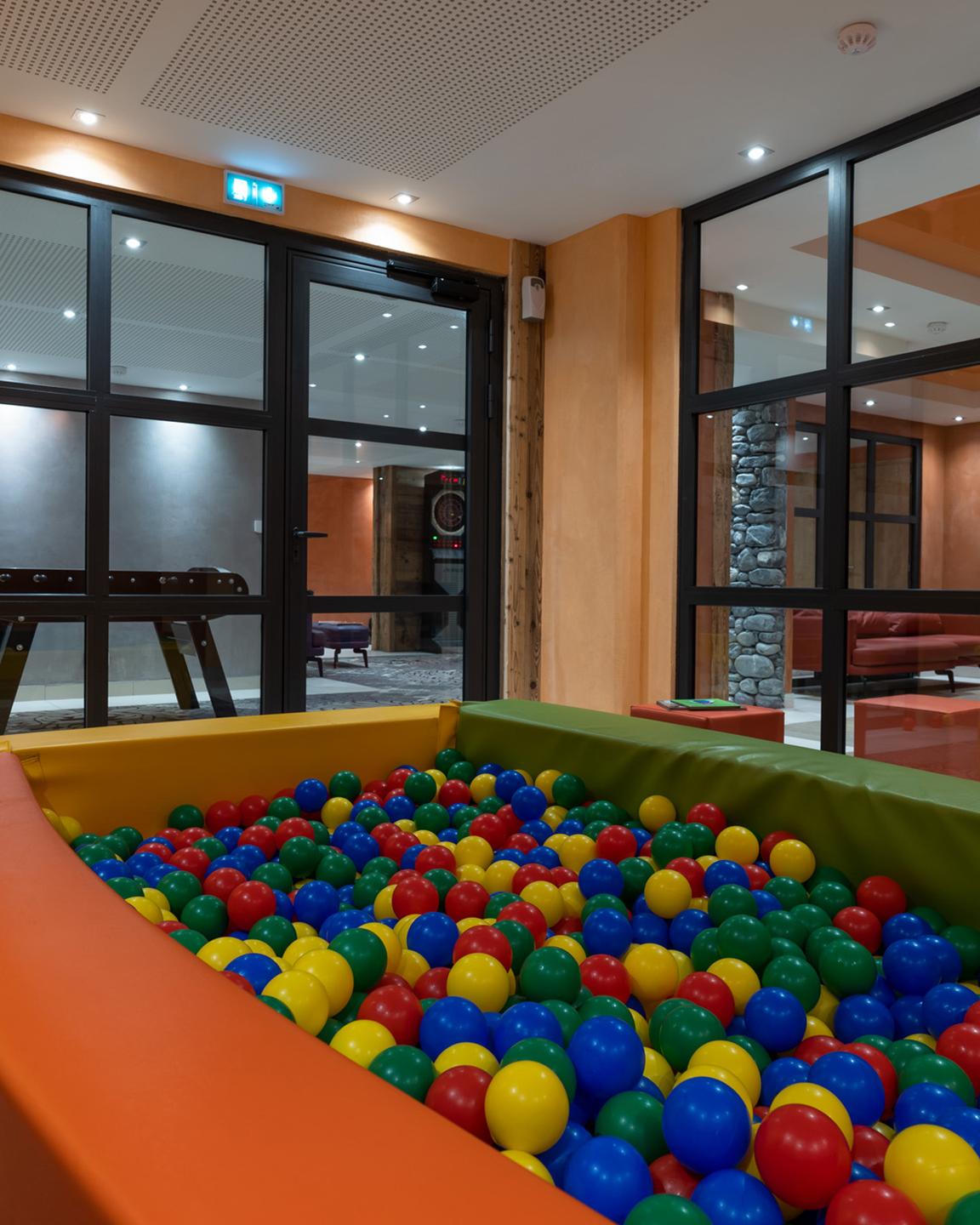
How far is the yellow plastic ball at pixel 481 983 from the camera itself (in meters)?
1.28

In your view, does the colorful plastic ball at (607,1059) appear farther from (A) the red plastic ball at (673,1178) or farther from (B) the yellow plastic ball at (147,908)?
(B) the yellow plastic ball at (147,908)

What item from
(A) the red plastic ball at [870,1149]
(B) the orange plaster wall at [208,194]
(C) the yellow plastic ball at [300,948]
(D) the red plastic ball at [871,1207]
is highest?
(B) the orange plaster wall at [208,194]

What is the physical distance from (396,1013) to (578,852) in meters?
0.71

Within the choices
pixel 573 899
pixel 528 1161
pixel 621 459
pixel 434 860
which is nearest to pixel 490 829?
pixel 434 860

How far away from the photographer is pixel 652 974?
1357mm

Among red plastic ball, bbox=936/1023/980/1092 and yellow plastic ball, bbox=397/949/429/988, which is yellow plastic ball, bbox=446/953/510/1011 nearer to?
yellow plastic ball, bbox=397/949/429/988

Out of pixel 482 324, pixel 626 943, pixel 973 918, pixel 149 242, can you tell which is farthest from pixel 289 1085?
pixel 482 324

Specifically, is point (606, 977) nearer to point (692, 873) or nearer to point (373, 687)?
point (692, 873)

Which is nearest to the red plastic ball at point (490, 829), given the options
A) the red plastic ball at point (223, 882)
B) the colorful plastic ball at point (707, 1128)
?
the red plastic ball at point (223, 882)

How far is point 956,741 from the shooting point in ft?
12.3

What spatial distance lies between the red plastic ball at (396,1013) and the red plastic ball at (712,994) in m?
0.35

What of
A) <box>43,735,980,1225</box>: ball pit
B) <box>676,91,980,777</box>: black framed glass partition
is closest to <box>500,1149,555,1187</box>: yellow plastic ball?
<box>43,735,980,1225</box>: ball pit

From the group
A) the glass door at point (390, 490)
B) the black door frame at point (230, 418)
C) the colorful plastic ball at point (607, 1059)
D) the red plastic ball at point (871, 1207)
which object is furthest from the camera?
the glass door at point (390, 490)

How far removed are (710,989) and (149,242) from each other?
4.09 meters
